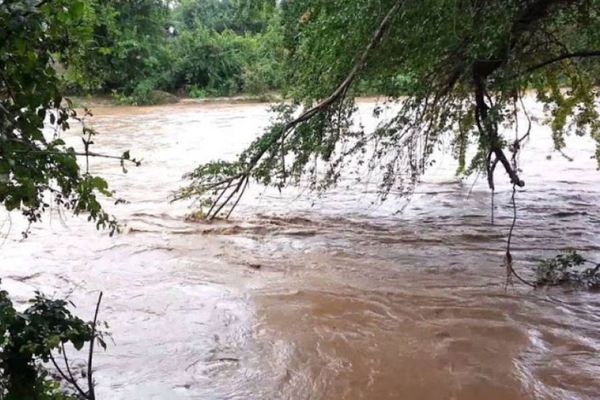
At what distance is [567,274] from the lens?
5.96m

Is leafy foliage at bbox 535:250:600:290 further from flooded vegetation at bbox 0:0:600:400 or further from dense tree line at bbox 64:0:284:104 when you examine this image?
dense tree line at bbox 64:0:284:104

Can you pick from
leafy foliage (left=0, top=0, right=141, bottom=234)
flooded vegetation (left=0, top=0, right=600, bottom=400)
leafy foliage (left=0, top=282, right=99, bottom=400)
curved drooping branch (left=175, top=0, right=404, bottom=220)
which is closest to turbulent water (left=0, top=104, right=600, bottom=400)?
flooded vegetation (left=0, top=0, right=600, bottom=400)

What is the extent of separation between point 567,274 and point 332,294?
2.15 m

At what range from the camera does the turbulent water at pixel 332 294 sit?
430 centimetres

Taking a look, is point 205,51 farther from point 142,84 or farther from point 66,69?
point 66,69

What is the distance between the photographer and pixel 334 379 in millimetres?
4270

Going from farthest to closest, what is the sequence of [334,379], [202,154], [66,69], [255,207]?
[202,154] → [255,207] → [334,379] → [66,69]

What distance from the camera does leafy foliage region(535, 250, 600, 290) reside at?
19.1ft

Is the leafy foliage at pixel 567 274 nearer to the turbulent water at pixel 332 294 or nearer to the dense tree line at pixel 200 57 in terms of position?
the turbulent water at pixel 332 294

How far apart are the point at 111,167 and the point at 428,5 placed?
895 cm

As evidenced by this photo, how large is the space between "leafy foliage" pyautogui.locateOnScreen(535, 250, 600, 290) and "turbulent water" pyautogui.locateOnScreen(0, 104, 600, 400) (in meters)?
0.20

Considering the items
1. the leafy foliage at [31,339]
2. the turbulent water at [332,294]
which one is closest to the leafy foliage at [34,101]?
the leafy foliage at [31,339]

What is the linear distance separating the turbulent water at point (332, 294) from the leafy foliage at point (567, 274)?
0.66 ft

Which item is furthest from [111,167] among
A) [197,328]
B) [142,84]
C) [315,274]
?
[142,84]
